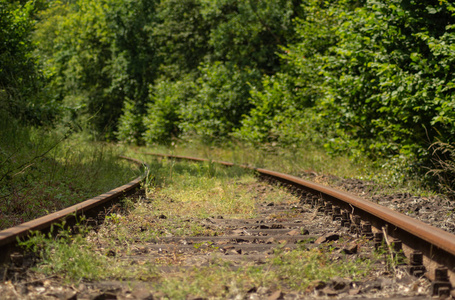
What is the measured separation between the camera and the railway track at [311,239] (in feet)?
9.29

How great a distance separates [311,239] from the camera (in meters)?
3.93

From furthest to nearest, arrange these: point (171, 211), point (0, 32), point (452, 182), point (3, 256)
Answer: point (0, 32)
point (452, 182)
point (171, 211)
point (3, 256)

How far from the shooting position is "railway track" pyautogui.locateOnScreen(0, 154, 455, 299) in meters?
2.83

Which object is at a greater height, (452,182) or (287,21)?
(287,21)

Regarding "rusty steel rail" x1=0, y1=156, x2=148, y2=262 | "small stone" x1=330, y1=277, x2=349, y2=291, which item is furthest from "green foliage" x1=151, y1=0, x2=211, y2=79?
"small stone" x1=330, y1=277, x2=349, y2=291

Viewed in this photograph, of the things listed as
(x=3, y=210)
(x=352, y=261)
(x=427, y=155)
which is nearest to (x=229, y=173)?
(x=427, y=155)

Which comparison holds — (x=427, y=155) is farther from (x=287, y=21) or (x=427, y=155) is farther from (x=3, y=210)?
(x=287, y=21)

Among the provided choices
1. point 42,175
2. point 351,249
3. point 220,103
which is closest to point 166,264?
point 351,249

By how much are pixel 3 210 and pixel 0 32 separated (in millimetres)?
7416

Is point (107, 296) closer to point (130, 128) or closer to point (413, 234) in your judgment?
point (413, 234)

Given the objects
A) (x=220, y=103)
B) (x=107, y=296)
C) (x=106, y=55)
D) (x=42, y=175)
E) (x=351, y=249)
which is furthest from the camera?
(x=106, y=55)

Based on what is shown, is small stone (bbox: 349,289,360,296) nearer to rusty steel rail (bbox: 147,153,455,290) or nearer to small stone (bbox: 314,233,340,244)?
rusty steel rail (bbox: 147,153,455,290)

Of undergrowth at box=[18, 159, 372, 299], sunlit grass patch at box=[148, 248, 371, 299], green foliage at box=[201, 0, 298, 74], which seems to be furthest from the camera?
green foliage at box=[201, 0, 298, 74]

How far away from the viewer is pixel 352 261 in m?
3.34
